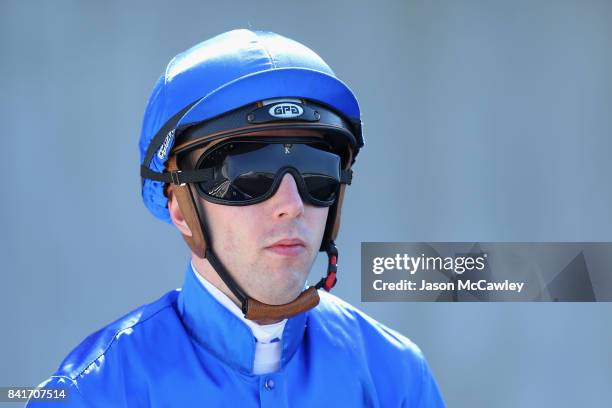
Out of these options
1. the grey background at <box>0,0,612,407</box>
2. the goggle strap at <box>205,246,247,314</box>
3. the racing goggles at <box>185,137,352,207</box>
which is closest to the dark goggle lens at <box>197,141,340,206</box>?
the racing goggles at <box>185,137,352,207</box>

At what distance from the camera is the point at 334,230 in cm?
188

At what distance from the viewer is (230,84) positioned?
5.44 ft

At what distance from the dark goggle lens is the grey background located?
4.83 feet

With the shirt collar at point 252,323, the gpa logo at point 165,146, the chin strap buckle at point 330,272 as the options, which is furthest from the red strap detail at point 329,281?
the gpa logo at point 165,146

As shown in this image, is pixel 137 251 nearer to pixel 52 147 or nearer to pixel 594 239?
pixel 52 147

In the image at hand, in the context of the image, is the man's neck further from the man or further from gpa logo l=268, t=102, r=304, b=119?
gpa logo l=268, t=102, r=304, b=119

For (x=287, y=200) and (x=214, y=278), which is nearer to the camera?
(x=287, y=200)

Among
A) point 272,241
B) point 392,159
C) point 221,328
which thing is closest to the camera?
point 272,241

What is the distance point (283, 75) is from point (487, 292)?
1.83m

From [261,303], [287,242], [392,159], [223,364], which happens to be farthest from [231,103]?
[392,159]

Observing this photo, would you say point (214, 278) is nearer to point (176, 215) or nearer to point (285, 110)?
point (176, 215)

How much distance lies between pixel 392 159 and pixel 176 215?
156 centimetres

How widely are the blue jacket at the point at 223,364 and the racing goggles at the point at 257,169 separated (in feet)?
0.74

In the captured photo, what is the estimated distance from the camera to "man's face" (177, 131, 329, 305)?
1.66m
